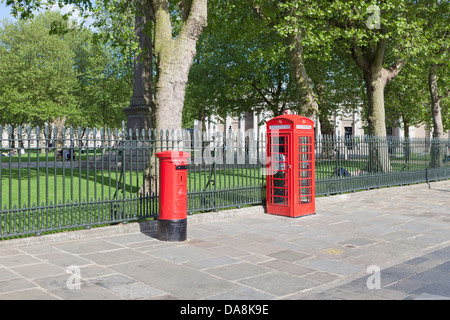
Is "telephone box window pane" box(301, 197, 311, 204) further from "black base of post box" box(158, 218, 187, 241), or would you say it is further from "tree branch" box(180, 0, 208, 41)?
"tree branch" box(180, 0, 208, 41)

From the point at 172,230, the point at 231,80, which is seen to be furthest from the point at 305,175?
the point at 231,80

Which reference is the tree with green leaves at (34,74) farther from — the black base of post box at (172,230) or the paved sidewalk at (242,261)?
the black base of post box at (172,230)

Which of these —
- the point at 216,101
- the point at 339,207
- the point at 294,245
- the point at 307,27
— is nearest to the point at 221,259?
the point at 294,245

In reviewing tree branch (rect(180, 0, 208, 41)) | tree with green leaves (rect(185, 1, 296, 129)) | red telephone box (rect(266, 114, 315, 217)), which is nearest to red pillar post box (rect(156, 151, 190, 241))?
red telephone box (rect(266, 114, 315, 217))

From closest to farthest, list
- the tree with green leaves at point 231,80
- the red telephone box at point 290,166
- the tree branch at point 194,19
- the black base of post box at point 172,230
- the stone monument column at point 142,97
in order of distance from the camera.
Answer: the black base of post box at point 172,230 → the red telephone box at point 290,166 → the tree branch at point 194,19 → the stone monument column at point 142,97 → the tree with green leaves at point 231,80

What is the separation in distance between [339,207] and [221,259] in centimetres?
628

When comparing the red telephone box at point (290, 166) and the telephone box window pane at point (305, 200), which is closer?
the red telephone box at point (290, 166)

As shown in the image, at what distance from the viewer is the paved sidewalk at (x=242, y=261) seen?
5.01 metres

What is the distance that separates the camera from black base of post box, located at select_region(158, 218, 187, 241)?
757 centimetres

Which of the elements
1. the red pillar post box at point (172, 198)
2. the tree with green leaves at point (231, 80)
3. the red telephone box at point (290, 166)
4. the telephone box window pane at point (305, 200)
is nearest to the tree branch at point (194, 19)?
the red telephone box at point (290, 166)

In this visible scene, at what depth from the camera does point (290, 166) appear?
9969mm

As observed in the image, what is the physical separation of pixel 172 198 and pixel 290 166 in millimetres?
3407

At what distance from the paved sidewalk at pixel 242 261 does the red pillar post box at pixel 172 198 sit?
231 mm

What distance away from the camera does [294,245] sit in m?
7.40
